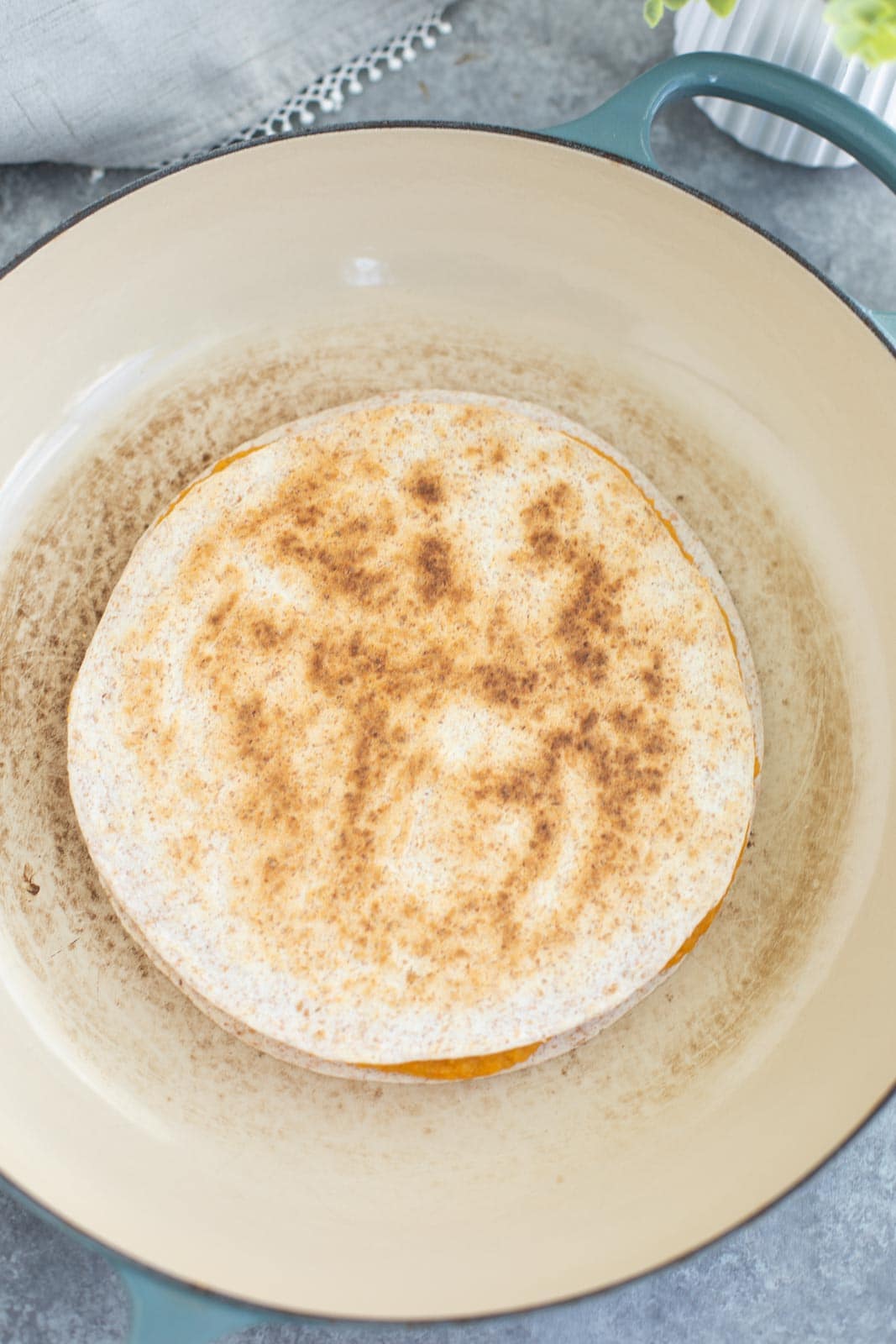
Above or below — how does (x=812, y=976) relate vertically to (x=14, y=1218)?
above

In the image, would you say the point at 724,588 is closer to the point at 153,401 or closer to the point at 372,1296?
the point at 153,401

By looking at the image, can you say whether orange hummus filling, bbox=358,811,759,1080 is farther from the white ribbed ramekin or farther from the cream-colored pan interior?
the white ribbed ramekin

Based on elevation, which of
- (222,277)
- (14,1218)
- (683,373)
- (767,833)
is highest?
(222,277)

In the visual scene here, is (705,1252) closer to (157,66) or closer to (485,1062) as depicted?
(485,1062)

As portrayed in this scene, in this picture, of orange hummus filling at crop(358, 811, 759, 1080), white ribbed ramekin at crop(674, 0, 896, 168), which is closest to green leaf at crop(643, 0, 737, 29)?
white ribbed ramekin at crop(674, 0, 896, 168)

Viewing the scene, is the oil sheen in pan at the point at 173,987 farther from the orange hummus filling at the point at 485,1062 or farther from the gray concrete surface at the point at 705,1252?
the gray concrete surface at the point at 705,1252

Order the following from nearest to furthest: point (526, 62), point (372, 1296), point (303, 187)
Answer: point (372, 1296) → point (303, 187) → point (526, 62)

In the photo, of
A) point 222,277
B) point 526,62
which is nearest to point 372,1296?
point 222,277
